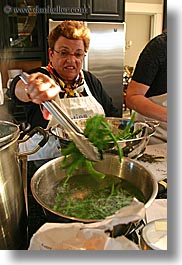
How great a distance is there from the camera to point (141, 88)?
81cm

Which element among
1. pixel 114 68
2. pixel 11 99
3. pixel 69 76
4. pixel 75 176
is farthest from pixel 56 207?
pixel 114 68

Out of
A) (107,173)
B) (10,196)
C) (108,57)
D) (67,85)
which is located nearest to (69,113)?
(67,85)

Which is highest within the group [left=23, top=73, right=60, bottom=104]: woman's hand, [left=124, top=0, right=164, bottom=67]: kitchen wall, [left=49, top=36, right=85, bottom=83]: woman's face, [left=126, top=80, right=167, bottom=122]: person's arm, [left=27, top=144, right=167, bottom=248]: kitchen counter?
[left=124, top=0, right=164, bottom=67]: kitchen wall

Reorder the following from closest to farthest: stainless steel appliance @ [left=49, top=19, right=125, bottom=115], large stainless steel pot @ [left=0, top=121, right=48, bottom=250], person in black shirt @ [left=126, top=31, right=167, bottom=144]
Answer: large stainless steel pot @ [left=0, top=121, right=48, bottom=250], person in black shirt @ [left=126, top=31, right=167, bottom=144], stainless steel appliance @ [left=49, top=19, right=125, bottom=115]

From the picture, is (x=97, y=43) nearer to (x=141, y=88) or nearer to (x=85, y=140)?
(x=141, y=88)

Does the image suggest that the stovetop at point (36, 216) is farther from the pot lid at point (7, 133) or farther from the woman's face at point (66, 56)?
the woman's face at point (66, 56)

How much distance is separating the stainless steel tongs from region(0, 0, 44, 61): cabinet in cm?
37

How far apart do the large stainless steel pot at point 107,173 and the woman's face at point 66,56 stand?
0.30 meters

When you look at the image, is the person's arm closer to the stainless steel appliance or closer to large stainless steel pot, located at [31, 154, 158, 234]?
the stainless steel appliance

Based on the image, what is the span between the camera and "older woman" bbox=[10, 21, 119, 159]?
57cm

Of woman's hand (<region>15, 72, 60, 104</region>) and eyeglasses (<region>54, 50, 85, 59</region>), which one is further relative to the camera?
eyeglasses (<region>54, 50, 85, 59</region>)

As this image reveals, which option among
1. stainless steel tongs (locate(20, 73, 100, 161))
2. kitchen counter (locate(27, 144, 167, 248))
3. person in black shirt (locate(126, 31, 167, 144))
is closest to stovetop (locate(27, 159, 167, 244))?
kitchen counter (locate(27, 144, 167, 248))

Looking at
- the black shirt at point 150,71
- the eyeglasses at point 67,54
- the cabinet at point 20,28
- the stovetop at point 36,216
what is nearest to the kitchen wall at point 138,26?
the black shirt at point 150,71

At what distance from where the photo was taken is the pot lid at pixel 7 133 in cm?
33
